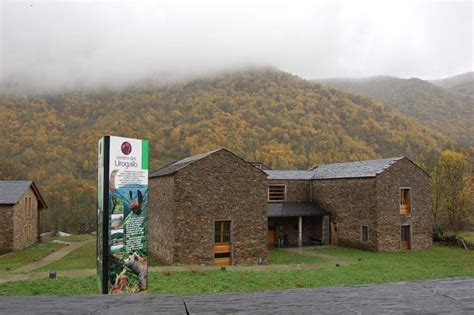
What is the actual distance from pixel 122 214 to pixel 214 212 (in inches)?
473

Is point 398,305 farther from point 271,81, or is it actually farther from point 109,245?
point 271,81

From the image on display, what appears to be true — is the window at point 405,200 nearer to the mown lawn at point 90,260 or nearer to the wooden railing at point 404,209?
the wooden railing at point 404,209

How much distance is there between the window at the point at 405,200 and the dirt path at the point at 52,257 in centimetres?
2445

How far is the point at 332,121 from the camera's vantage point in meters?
77.4

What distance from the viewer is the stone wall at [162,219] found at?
2236 centimetres

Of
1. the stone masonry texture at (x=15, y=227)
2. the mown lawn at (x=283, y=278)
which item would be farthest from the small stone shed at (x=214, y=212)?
the stone masonry texture at (x=15, y=227)

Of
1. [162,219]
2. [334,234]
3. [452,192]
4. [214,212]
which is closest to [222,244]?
[214,212]

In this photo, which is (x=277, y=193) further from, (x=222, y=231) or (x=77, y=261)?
(x=77, y=261)

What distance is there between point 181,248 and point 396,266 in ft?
38.2

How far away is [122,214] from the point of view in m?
10.8

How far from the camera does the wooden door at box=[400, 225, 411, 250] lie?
30.6 meters

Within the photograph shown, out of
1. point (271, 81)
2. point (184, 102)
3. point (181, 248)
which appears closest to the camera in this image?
point (181, 248)

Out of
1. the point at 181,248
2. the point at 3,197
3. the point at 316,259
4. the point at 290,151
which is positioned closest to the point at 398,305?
the point at 181,248

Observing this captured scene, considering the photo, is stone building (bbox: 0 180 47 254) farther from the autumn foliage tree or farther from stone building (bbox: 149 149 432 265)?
the autumn foliage tree
